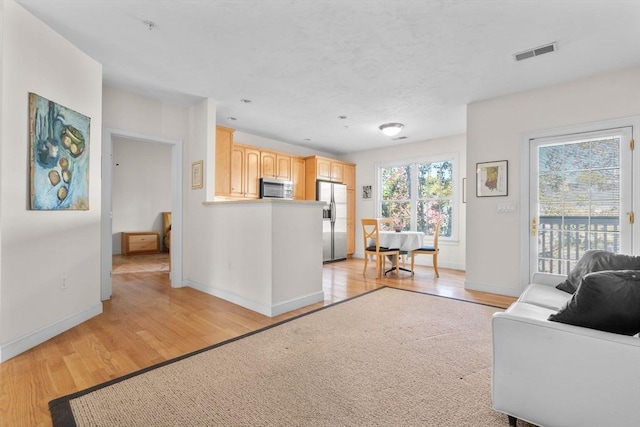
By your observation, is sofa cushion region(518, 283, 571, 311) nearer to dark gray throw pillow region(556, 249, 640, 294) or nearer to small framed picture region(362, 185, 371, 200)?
dark gray throw pillow region(556, 249, 640, 294)

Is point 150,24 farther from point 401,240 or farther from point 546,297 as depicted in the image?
point 401,240

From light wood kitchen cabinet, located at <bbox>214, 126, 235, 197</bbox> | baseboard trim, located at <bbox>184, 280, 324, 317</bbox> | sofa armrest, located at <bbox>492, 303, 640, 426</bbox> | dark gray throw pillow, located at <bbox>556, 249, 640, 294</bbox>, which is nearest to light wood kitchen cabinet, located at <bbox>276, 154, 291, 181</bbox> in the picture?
light wood kitchen cabinet, located at <bbox>214, 126, 235, 197</bbox>

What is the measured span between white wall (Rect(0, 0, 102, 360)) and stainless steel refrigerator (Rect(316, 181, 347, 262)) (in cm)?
433

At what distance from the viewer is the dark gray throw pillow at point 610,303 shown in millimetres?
1286

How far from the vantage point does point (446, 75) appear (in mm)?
3424

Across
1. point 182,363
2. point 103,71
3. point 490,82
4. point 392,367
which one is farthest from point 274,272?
point 490,82

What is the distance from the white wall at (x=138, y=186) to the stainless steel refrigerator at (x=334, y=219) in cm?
474

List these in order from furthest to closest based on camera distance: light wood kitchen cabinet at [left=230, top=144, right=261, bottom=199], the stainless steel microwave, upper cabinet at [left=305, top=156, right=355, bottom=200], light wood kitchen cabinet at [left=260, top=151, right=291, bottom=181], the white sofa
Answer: upper cabinet at [left=305, top=156, right=355, bottom=200], light wood kitchen cabinet at [left=260, top=151, right=291, bottom=181], the stainless steel microwave, light wood kitchen cabinet at [left=230, top=144, right=261, bottom=199], the white sofa

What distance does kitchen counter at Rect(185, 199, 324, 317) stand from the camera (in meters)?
3.22

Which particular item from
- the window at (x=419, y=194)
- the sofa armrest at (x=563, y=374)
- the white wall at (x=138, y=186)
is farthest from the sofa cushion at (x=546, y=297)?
the white wall at (x=138, y=186)

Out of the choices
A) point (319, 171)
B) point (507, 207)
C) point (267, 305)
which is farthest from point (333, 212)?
point (267, 305)

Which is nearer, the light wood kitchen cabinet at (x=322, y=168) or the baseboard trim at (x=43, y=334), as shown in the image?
the baseboard trim at (x=43, y=334)

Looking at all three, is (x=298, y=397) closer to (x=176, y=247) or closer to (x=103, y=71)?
(x=176, y=247)

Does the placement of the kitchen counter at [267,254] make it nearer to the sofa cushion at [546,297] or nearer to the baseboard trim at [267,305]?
the baseboard trim at [267,305]
